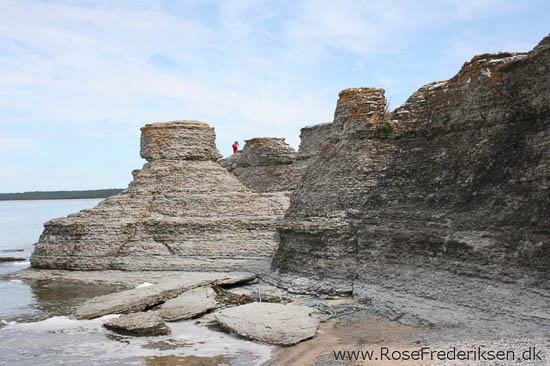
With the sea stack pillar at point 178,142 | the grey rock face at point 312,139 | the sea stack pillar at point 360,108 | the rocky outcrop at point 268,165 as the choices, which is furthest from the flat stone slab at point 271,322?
the rocky outcrop at point 268,165

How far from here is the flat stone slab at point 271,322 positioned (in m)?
10.1

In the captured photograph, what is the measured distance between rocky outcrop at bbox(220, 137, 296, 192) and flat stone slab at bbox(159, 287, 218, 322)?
16207mm

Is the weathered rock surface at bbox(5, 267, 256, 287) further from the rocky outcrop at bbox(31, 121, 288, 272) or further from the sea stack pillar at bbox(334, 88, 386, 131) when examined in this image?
the sea stack pillar at bbox(334, 88, 386, 131)

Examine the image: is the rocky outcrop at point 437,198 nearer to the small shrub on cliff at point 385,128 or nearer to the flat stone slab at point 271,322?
the small shrub on cliff at point 385,128

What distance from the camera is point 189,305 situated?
1235cm

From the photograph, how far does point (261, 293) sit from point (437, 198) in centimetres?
440

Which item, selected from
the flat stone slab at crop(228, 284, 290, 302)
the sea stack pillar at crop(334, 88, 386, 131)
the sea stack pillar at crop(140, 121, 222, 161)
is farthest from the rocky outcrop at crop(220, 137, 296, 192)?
the flat stone slab at crop(228, 284, 290, 302)

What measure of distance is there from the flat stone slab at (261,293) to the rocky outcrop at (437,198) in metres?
0.35

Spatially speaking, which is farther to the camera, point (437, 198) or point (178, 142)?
point (178, 142)

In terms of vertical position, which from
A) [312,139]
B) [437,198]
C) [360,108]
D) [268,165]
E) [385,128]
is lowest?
[437,198]

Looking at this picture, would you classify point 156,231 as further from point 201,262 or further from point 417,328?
point 417,328

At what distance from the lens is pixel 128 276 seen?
16.8 m

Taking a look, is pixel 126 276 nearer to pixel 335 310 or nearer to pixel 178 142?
pixel 178 142

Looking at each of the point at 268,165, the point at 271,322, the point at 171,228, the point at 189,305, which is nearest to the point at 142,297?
the point at 189,305
